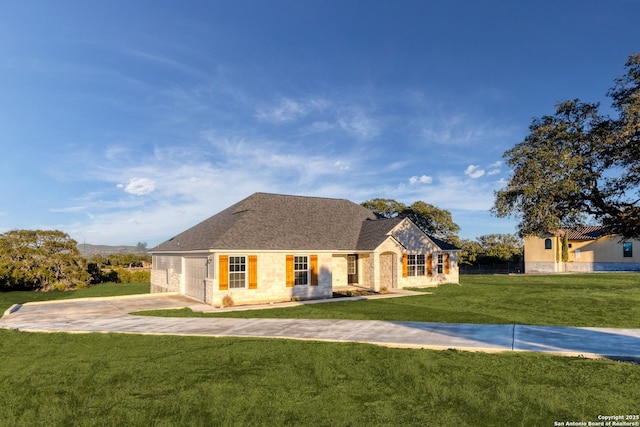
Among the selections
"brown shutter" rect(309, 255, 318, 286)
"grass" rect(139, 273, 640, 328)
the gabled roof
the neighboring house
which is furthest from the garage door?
the gabled roof

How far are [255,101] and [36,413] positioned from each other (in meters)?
22.6

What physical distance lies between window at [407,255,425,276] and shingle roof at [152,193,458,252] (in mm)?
2972

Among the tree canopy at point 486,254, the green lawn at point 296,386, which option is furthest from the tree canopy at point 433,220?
the green lawn at point 296,386

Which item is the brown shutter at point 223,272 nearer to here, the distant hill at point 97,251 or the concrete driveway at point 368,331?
the concrete driveway at point 368,331

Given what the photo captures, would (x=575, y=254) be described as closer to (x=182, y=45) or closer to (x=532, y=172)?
(x=532, y=172)

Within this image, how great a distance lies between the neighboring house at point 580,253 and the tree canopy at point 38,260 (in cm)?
5032

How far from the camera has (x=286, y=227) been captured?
920 inches

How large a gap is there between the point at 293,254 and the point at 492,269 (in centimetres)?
3847

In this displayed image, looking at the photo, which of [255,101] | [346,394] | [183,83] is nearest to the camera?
[346,394]

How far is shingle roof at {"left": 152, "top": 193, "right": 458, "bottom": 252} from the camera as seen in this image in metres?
20.9

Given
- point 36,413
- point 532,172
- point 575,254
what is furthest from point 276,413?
point 575,254

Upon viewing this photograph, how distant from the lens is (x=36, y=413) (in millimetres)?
6352

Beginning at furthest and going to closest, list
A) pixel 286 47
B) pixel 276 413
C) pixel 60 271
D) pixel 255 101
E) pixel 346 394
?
1. pixel 60 271
2. pixel 255 101
3. pixel 286 47
4. pixel 346 394
5. pixel 276 413

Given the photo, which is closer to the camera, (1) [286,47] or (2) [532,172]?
(2) [532,172]
